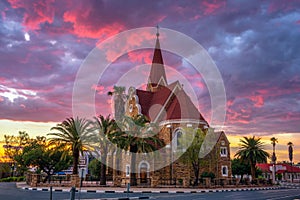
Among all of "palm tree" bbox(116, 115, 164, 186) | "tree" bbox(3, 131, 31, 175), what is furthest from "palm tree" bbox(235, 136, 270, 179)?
"tree" bbox(3, 131, 31, 175)

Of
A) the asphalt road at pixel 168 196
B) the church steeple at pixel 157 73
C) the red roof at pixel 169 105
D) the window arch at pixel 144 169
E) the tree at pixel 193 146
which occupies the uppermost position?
the church steeple at pixel 157 73

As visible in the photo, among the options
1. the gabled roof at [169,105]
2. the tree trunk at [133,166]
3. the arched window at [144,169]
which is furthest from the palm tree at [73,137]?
the gabled roof at [169,105]

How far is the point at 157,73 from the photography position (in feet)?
217

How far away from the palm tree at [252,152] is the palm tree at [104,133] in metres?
21.0

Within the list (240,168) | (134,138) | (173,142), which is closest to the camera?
(134,138)

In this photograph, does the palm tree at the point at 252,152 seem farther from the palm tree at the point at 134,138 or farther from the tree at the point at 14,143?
the tree at the point at 14,143

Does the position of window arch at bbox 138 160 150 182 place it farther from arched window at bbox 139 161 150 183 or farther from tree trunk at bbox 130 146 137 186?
tree trunk at bbox 130 146 137 186

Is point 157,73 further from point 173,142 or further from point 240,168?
point 240,168

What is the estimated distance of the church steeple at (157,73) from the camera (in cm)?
6500

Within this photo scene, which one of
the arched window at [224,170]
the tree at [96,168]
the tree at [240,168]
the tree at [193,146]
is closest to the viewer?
the tree at [193,146]

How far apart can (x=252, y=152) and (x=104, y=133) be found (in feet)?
74.7

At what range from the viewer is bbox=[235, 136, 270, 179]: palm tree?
46.2 meters

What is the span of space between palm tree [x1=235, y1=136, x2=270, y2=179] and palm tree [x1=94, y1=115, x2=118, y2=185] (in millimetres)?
21003

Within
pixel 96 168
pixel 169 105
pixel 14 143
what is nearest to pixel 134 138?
pixel 169 105
